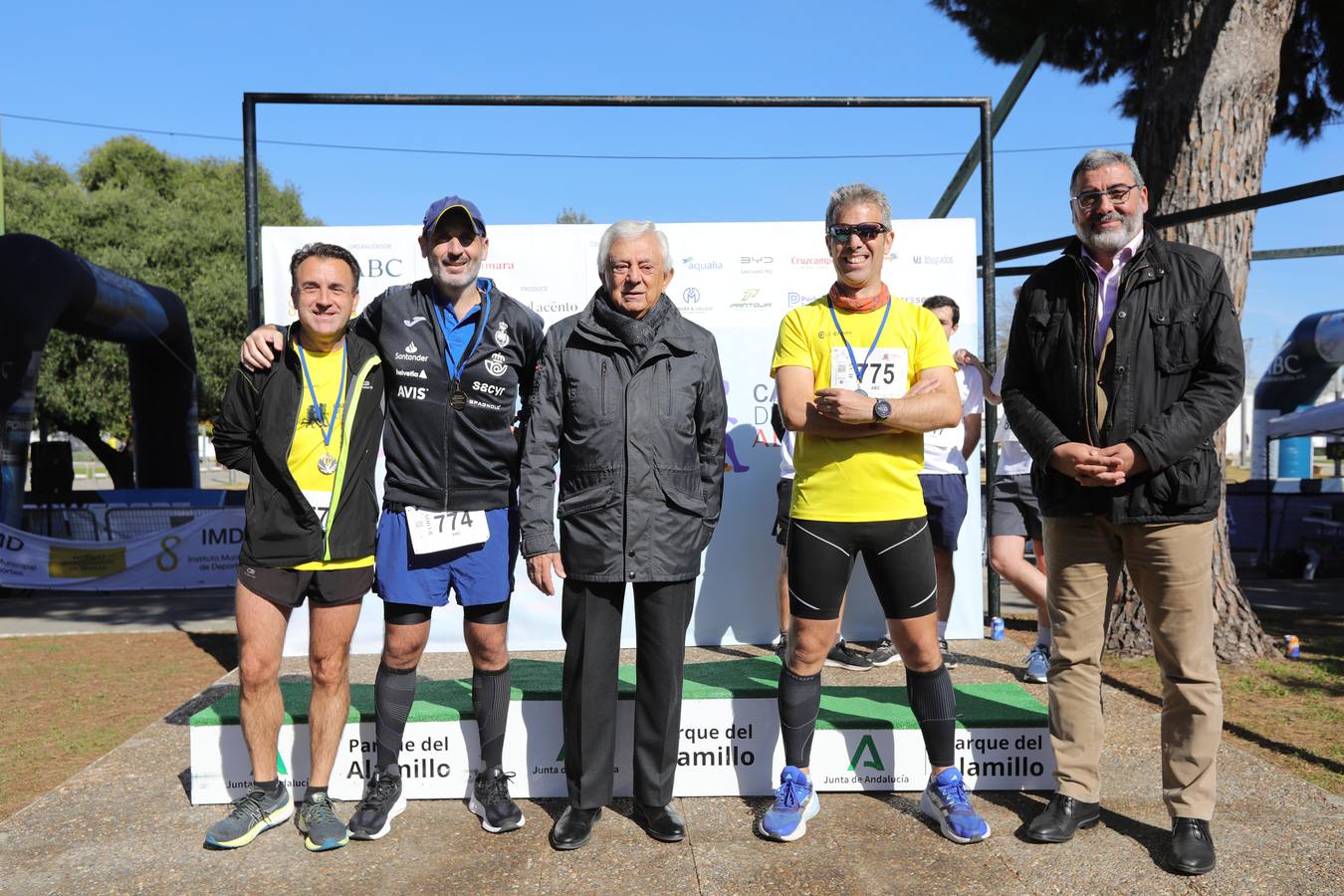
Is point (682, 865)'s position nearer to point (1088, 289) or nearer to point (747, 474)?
point (1088, 289)

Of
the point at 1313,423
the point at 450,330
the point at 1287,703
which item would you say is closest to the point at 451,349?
the point at 450,330

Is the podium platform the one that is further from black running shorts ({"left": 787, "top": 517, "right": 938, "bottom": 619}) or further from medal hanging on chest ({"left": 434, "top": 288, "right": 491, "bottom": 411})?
medal hanging on chest ({"left": 434, "top": 288, "right": 491, "bottom": 411})

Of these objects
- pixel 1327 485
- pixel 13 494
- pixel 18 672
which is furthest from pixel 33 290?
pixel 1327 485

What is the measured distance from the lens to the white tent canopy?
12.3m

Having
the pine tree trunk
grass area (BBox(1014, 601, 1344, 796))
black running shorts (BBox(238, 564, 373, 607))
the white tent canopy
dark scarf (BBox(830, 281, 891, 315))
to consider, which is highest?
the pine tree trunk

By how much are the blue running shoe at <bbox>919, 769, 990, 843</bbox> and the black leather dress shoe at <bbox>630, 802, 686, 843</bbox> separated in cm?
83

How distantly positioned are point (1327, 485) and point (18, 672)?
14781 millimetres

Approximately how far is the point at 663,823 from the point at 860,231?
6.51 feet

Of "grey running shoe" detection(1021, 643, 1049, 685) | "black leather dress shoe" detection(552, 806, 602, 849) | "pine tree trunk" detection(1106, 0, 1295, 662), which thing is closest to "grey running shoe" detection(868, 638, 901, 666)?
"grey running shoe" detection(1021, 643, 1049, 685)

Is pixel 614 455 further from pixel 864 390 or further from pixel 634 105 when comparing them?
pixel 634 105

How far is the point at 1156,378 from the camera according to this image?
302cm

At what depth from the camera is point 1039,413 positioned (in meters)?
3.20

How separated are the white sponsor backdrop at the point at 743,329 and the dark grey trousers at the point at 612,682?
9.67 feet

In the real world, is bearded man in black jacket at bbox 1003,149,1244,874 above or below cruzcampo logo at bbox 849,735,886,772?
above
